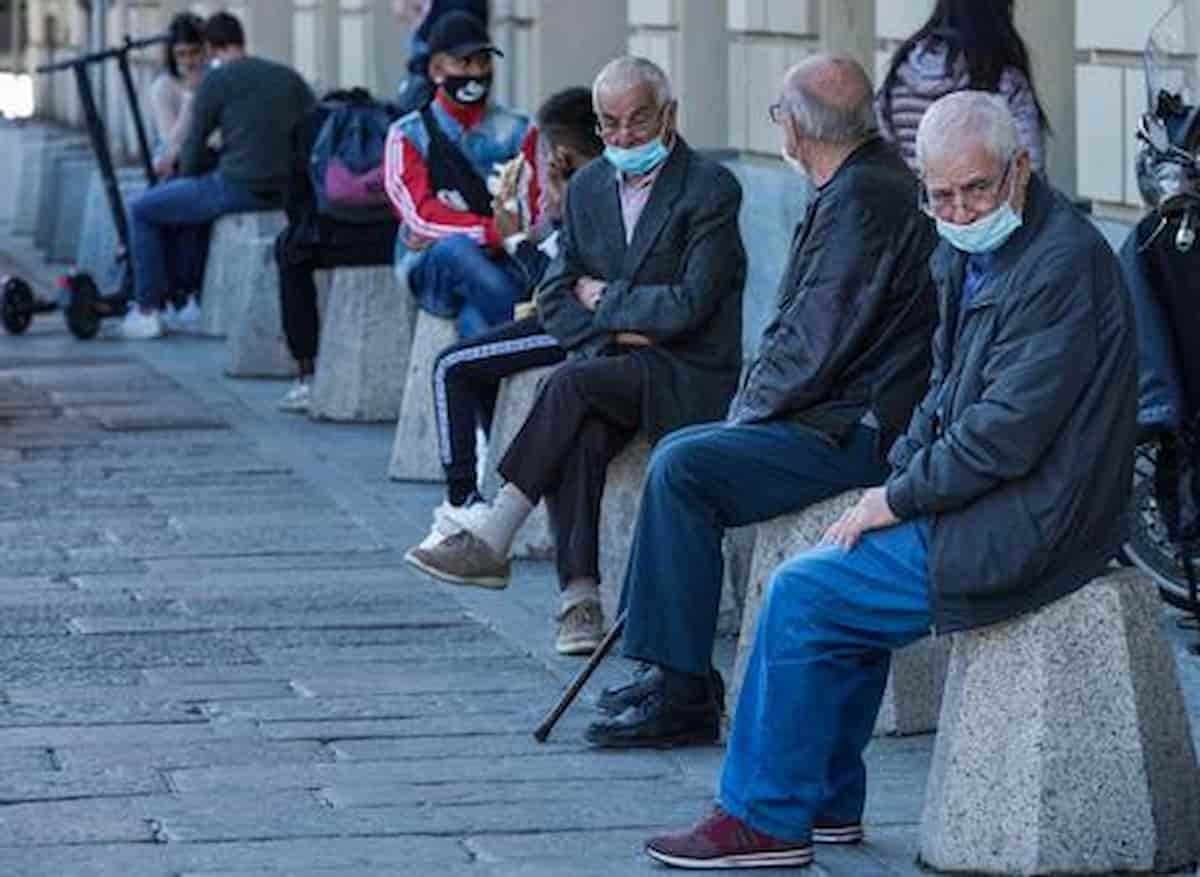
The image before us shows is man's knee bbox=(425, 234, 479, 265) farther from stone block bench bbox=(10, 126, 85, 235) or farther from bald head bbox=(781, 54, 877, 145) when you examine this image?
stone block bench bbox=(10, 126, 85, 235)

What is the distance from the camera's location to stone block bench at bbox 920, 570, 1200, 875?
274 inches

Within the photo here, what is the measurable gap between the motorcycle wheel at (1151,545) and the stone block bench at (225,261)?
25.7 feet

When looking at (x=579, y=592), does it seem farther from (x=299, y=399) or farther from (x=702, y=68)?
(x=702, y=68)

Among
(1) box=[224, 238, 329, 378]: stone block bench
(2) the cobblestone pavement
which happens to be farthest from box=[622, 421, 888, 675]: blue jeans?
(1) box=[224, 238, 329, 378]: stone block bench

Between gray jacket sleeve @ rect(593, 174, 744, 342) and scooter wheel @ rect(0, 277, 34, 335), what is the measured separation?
1063 centimetres

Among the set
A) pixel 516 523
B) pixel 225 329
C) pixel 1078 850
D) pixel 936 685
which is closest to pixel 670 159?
pixel 516 523

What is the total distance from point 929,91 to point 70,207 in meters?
13.4

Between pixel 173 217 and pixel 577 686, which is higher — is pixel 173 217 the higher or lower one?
the higher one

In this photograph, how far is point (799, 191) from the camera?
49.8ft

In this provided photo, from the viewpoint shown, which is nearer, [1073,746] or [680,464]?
[1073,746]

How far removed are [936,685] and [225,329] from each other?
1060cm

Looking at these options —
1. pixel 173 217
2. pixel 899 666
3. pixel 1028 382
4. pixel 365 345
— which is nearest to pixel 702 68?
pixel 173 217

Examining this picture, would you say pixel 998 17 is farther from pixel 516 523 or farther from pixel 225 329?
pixel 225 329

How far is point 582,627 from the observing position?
9.65m
